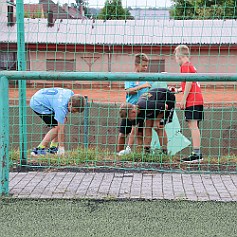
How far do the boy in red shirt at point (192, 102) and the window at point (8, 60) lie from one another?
208cm

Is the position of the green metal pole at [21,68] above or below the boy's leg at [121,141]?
above

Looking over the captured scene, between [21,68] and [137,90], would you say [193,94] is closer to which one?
[137,90]

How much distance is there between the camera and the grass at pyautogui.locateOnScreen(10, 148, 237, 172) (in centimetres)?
554

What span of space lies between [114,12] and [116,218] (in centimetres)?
280

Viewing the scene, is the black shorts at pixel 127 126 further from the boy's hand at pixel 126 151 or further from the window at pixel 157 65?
the window at pixel 157 65

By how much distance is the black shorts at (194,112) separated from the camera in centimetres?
586

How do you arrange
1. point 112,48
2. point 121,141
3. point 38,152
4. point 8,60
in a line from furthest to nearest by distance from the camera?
point 112,48 → point 121,141 → point 8,60 → point 38,152

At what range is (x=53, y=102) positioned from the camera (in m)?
6.19

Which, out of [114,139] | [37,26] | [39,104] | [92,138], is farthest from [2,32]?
[92,138]

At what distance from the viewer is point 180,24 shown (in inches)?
239

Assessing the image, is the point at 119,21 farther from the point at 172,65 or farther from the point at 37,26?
the point at 172,65

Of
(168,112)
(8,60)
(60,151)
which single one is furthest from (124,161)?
(8,60)

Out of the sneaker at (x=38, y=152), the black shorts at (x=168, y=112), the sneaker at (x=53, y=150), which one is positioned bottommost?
the sneaker at (x=53, y=150)

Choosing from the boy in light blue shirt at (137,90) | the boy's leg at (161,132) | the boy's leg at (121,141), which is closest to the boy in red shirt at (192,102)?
the boy's leg at (161,132)
